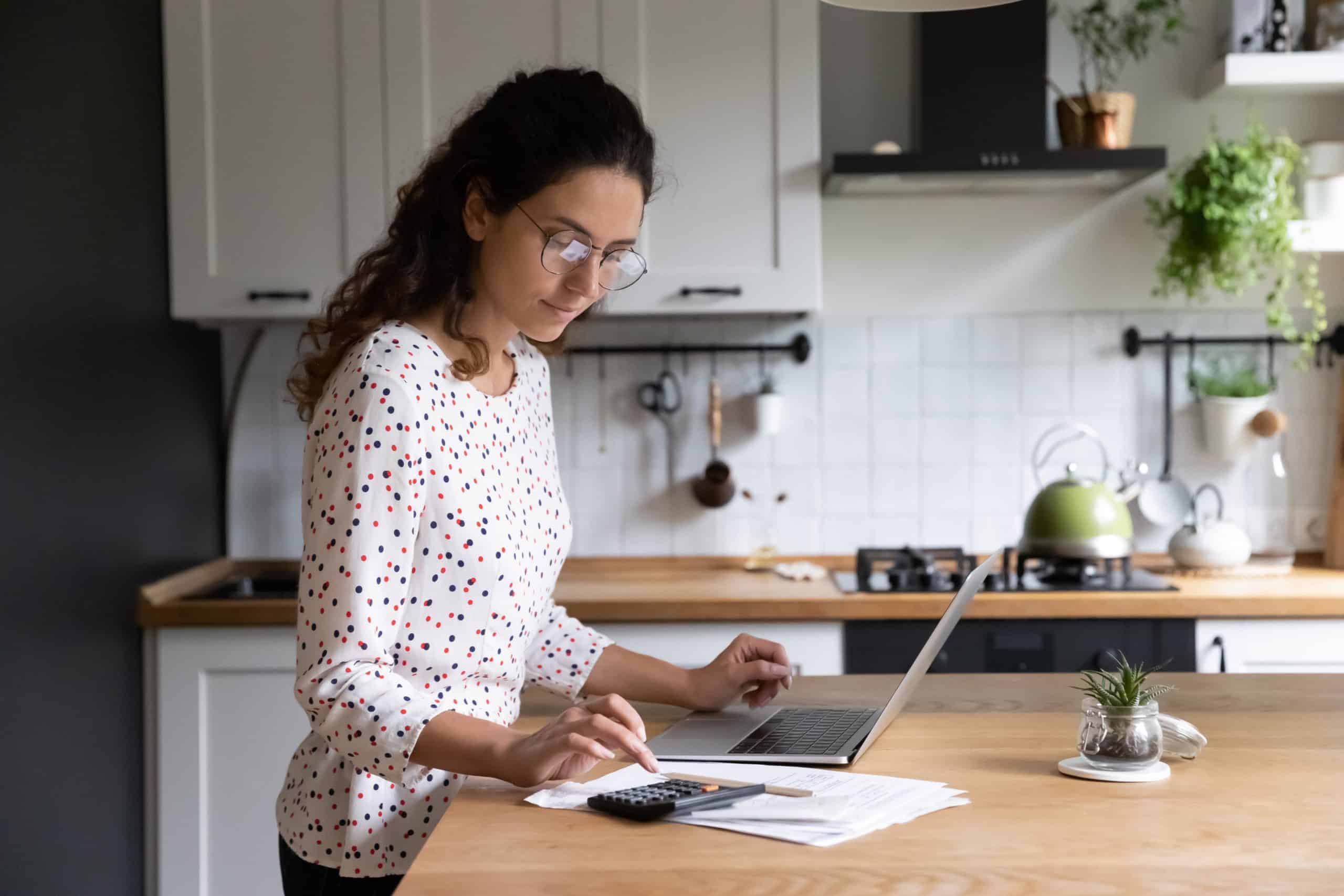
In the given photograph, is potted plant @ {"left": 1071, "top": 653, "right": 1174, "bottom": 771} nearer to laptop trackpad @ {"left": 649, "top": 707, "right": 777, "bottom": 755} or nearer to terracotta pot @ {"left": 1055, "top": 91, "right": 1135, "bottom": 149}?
laptop trackpad @ {"left": 649, "top": 707, "right": 777, "bottom": 755}

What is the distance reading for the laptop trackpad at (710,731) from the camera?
4.46 feet

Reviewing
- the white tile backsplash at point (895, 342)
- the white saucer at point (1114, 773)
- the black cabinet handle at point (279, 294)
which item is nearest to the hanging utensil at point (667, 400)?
the white tile backsplash at point (895, 342)

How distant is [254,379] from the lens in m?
3.28

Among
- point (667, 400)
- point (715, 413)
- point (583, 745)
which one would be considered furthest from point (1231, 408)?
point (583, 745)

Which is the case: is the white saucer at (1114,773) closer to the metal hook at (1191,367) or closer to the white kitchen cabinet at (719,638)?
the white kitchen cabinet at (719,638)

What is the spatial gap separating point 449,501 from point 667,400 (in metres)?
1.99

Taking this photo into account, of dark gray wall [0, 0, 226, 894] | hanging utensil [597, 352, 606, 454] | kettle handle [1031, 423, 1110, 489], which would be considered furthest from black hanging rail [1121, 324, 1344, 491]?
dark gray wall [0, 0, 226, 894]

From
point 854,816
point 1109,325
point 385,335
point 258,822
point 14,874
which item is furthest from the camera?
point 1109,325

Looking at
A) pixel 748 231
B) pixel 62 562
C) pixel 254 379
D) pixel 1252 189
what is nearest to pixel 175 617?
pixel 62 562

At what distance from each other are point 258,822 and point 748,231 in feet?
5.32

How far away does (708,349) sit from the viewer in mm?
3262

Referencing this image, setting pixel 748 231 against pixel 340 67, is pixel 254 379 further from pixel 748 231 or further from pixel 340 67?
pixel 748 231

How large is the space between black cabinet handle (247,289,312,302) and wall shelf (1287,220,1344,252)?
Answer: 87.2 inches

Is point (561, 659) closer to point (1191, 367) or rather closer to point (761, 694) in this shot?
point (761, 694)
